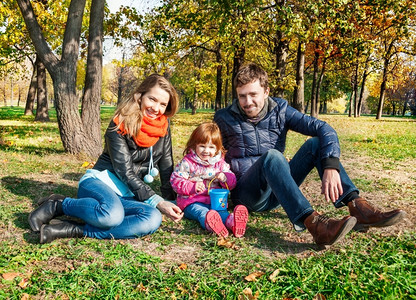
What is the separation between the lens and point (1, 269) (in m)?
2.39

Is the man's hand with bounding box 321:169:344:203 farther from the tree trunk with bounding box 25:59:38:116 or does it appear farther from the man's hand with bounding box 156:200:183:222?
the tree trunk with bounding box 25:59:38:116

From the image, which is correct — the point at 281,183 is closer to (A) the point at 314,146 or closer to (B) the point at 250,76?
(A) the point at 314,146

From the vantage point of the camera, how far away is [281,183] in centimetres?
287

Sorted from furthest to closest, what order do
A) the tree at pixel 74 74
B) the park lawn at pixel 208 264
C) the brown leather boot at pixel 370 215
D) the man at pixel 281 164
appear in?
the tree at pixel 74 74, the man at pixel 281 164, the brown leather boot at pixel 370 215, the park lawn at pixel 208 264

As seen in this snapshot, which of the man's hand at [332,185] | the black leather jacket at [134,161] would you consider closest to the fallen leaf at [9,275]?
the black leather jacket at [134,161]

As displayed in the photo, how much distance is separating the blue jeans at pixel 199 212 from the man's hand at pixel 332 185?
100 cm

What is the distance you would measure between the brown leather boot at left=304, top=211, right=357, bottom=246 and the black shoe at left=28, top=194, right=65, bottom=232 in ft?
7.62

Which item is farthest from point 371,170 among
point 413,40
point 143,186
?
point 413,40

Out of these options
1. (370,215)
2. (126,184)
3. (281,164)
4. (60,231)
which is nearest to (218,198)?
(281,164)

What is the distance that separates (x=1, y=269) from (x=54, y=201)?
93 cm

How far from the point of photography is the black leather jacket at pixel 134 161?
3178 millimetres

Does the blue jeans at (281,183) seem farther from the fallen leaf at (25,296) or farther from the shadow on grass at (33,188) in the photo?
the shadow on grass at (33,188)

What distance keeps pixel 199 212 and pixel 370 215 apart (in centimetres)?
159

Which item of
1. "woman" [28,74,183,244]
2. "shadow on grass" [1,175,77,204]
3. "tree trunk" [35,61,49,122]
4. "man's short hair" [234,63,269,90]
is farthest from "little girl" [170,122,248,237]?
"tree trunk" [35,61,49,122]
